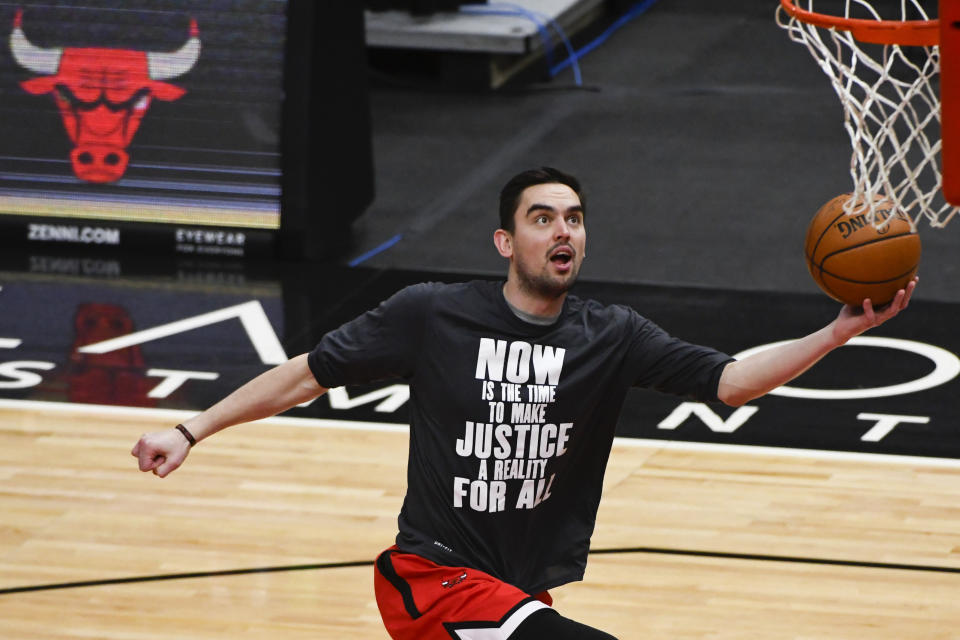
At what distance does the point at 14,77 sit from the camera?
30.2 ft

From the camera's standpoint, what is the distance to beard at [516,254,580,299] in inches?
162

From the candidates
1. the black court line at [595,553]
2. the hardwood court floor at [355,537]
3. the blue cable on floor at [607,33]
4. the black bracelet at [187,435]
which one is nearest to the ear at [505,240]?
the black bracelet at [187,435]

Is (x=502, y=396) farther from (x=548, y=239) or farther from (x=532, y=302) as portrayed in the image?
(x=548, y=239)

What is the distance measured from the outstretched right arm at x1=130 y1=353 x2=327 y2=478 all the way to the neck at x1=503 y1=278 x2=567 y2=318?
557mm

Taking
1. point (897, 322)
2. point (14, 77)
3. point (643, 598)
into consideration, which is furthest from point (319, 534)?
point (14, 77)

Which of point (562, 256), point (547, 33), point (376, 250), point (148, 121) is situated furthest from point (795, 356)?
point (547, 33)

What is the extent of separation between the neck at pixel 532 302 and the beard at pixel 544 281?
0.07 feet

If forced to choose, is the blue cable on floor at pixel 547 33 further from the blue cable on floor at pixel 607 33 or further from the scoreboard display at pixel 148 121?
the scoreboard display at pixel 148 121

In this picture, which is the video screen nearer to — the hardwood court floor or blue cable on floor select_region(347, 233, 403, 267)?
blue cable on floor select_region(347, 233, 403, 267)

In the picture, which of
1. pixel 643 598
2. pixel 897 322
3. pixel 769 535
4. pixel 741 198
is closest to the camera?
pixel 643 598

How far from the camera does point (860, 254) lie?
12.6 feet

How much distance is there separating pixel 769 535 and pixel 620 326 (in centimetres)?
209

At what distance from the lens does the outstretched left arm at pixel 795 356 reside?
383 centimetres

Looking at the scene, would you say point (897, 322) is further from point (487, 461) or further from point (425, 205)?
point (487, 461)
